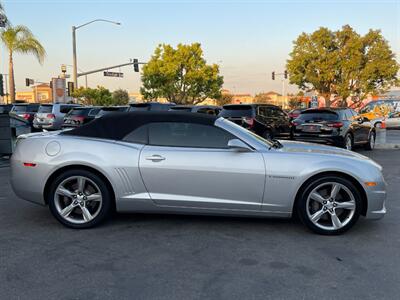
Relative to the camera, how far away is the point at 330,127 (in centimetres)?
1207

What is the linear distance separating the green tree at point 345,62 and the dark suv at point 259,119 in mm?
21046

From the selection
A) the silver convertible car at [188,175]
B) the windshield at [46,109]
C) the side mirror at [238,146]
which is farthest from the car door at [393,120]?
the side mirror at [238,146]

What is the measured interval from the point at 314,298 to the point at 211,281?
2.79 ft

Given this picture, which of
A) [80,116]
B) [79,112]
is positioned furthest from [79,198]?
[79,112]

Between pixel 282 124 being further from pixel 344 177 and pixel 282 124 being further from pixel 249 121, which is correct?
pixel 344 177

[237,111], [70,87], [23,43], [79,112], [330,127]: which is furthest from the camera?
[70,87]

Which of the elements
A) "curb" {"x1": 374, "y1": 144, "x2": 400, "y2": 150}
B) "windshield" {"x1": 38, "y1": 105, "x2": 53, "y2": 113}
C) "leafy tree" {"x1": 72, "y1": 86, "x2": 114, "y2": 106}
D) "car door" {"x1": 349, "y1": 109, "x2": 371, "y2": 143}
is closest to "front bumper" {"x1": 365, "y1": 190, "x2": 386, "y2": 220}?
"car door" {"x1": 349, "y1": 109, "x2": 371, "y2": 143}

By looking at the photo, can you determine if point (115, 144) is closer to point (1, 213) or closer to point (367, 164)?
point (1, 213)

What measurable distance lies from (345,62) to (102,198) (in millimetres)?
32189

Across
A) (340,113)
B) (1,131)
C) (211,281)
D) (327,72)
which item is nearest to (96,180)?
(211,281)

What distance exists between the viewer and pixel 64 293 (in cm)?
328

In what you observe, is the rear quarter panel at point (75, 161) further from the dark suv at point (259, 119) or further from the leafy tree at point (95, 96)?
the leafy tree at point (95, 96)

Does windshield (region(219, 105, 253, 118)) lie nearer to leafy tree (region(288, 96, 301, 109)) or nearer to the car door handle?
the car door handle

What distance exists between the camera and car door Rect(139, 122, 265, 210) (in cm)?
463
